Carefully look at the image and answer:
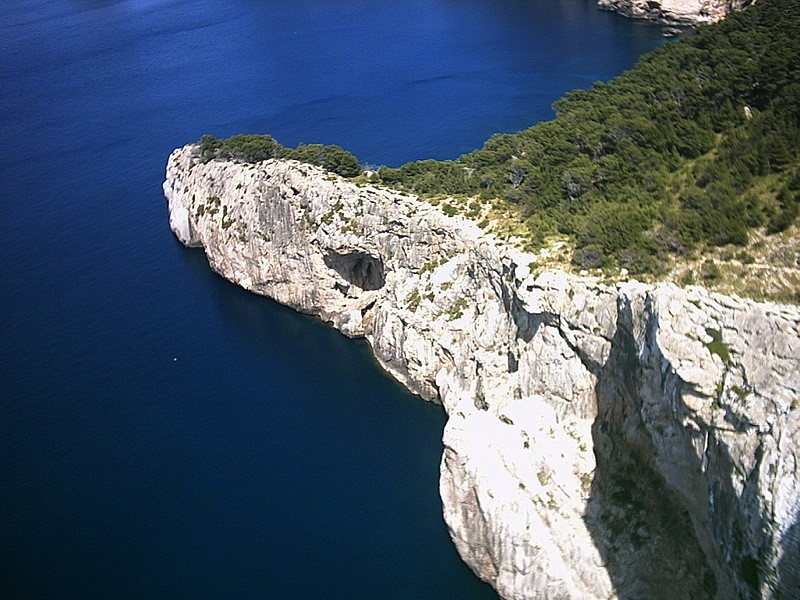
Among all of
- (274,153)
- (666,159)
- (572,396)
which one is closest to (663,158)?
(666,159)

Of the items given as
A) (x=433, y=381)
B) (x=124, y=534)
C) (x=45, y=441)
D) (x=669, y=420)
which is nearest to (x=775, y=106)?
(x=669, y=420)

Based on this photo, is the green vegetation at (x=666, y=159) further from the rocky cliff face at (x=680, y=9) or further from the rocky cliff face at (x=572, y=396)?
the rocky cliff face at (x=680, y=9)

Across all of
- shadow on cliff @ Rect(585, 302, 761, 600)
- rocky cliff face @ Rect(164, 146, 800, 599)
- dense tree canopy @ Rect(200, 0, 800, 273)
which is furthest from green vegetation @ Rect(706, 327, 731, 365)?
dense tree canopy @ Rect(200, 0, 800, 273)

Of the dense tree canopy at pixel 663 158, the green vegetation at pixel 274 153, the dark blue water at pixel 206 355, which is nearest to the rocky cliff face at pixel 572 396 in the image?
the green vegetation at pixel 274 153

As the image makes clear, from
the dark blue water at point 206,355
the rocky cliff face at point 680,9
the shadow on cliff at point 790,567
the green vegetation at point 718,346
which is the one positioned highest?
the green vegetation at point 718,346

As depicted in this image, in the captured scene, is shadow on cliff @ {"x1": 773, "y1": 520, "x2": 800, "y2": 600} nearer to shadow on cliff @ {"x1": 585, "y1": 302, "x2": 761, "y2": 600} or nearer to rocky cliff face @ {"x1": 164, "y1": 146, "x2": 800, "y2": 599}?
rocky cliff face @ {"x1": 164, "y1": 146, "x2": 800, "y2": 599}

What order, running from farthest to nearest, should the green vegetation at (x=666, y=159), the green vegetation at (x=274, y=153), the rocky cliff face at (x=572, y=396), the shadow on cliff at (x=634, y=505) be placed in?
1. the green vegetation at (x=274, y=153)
2. the green vegetation at (x=666, y=159)
3. the shadow on cliff at (x=634, y=505)
4. the rocky cliff face at (x=572, y=396)
